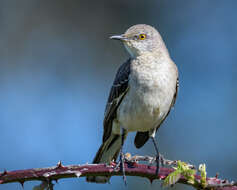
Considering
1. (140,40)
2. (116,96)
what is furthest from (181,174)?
(140,40)

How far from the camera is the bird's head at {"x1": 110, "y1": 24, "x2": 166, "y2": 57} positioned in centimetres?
502

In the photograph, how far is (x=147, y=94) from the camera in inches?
176

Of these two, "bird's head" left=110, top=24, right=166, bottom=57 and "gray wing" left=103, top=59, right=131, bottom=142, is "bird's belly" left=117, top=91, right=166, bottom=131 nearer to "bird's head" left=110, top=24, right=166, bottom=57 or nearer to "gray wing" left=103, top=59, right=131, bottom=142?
"gray wing" left=103, top=59, right=131, bottom=142

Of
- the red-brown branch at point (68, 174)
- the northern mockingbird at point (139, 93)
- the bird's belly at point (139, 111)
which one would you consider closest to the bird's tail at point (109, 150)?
the northern mockingbird at point (139, 93)

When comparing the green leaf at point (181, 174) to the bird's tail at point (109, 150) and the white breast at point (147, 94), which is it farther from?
the bird's tail at point (109, 150)

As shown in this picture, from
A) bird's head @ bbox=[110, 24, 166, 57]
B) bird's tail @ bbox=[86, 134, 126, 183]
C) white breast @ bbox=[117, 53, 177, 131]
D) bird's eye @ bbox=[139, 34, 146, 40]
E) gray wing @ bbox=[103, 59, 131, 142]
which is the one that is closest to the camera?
white breast @ bbox=[117, 53, 177, 131]

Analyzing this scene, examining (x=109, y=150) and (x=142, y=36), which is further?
(x=142, y=36)

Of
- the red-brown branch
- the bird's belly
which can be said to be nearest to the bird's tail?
the bird's belly

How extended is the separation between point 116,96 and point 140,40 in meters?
0.91

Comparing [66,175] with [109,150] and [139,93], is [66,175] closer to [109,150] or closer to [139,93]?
[139,93]

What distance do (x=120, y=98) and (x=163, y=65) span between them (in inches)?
27.6

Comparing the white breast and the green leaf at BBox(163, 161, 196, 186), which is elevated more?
the white breast

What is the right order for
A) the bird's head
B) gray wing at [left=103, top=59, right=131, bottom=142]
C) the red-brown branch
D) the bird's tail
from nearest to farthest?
the red-brown branch < the bird's tail < gray wing at [left=103, top=59, right=131, bottom=142] < the bird's head

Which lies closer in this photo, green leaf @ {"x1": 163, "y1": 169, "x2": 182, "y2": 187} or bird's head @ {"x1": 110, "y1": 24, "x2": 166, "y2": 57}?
green leaf @ {"x1": 163, "y1": 169, "x2": 182, "y2": 187}
